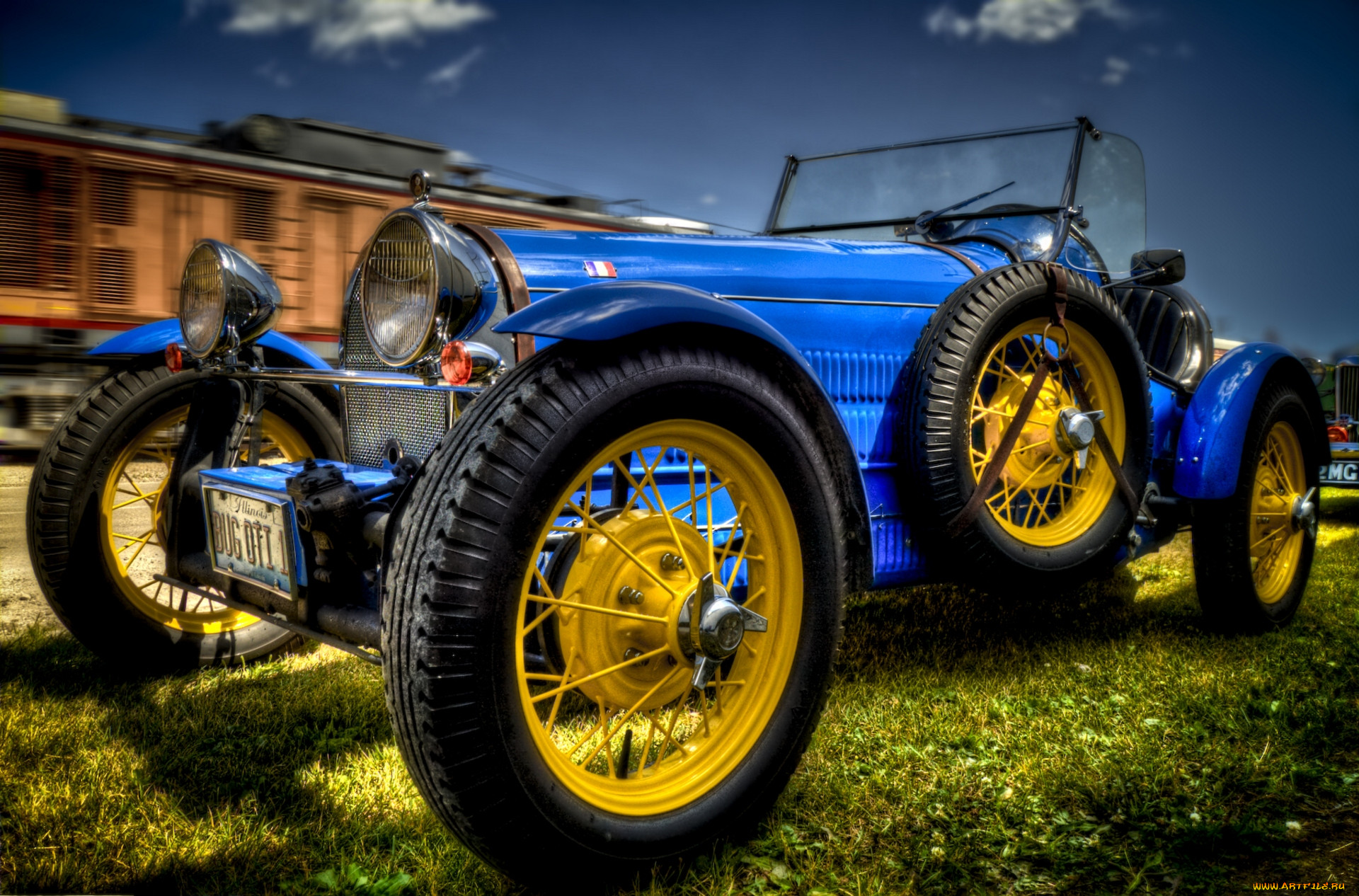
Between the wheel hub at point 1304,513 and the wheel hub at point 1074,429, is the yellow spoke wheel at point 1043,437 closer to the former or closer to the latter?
the wheel hub at point 1074,429

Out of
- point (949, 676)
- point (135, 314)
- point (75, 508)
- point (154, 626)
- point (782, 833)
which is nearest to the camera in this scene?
point (782, 833)

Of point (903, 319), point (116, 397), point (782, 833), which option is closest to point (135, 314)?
point (116, 397)

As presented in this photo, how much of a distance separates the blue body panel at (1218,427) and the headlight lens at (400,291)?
9.05ft

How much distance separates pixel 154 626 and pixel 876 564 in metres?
2.22

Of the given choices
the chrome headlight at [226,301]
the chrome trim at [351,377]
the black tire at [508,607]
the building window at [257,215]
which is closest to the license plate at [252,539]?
the chrome trim at [351,377]

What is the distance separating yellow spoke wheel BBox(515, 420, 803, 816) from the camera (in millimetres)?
1710

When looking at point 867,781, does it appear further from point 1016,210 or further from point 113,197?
point 113,197

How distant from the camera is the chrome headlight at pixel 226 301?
89.9 inches

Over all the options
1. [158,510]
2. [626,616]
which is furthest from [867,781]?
[158,510]

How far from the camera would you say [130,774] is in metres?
2.11

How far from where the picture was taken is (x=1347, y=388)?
8445 millimetres

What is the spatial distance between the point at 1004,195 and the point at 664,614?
101 inches

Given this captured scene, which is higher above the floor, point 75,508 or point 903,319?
point 903,319

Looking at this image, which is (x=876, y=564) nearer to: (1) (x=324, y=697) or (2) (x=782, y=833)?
(2) (x=782, y=833)
